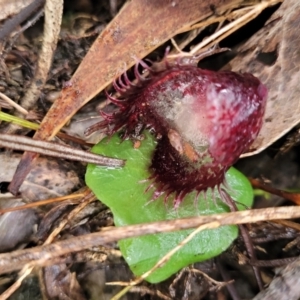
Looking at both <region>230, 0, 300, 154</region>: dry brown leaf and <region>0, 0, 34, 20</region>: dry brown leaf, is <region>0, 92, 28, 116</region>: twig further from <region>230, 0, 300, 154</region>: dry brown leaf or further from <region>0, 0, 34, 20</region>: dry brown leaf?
<region>230, 0, 300, 154</region>: dry brown leaf

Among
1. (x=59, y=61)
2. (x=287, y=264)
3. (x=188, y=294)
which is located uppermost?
(x=59, y=61)

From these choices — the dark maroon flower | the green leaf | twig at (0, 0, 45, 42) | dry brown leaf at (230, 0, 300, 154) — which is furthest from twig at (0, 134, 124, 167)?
dry brown leaf at (230, 0, 300, 154)

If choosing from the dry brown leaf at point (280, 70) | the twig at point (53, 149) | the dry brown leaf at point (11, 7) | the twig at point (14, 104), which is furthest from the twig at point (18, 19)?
the dry brown leaf at point (280, 70)

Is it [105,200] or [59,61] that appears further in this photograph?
[59,61]

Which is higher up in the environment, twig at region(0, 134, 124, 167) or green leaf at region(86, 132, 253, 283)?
twig at region(0, 134, 124, 167)

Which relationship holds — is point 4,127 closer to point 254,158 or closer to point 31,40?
point 31,40

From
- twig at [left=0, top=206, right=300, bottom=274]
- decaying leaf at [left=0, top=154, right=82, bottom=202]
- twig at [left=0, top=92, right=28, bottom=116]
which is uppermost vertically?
twig at [left=0, top=92, right=28, bottom=116]

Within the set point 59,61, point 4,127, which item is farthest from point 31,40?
point 4,127

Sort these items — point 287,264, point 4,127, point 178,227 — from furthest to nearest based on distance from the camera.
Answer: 1. point 4,127
2. point 287,264
3. point 178,227

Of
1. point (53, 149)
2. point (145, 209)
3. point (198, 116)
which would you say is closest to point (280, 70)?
point (198, 116)
